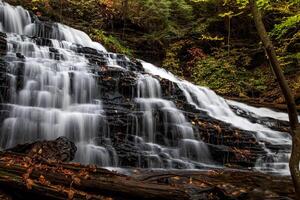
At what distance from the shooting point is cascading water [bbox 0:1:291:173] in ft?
30.2

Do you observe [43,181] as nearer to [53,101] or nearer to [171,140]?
[53,101]

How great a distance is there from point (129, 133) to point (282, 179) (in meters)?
4.05

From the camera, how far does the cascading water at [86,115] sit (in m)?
9.22

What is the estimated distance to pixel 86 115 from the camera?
32.6 feet

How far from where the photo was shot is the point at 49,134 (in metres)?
9.22

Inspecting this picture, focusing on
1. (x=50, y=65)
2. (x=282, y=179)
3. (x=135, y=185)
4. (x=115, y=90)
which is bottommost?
(x=282, y=179)

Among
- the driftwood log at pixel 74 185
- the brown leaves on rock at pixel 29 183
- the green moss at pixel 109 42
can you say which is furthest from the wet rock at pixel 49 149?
the green moss at pixel 109 42

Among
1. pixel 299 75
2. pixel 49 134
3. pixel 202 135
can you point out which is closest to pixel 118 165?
pixel 49 134

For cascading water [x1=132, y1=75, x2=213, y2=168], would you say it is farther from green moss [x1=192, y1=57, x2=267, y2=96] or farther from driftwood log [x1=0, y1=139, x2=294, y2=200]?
→ green moss [x1=192, y1=57, x2=267, y2=96]

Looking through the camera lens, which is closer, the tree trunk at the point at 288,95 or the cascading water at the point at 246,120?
the tree trunk at the point at 288,95

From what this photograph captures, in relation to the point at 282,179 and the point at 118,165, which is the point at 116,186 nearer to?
the point at 118,165

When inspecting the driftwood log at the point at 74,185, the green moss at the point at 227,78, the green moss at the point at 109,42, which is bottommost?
the driftwood log at the point at 74,185

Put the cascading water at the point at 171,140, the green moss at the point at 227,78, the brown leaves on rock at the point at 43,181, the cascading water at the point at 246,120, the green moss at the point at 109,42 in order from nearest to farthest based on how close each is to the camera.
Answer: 1. the brown leaves on rock at the point at 43,181
2. the cascading water at the point at 171,140
3. the cascading water at the point at 246,120
4. the green moss at the point at 109,42
5. the green moss at the point at 227,78

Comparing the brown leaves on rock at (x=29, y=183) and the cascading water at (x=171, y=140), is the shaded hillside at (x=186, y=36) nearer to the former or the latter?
the cascading water at (x=171, y=140)
